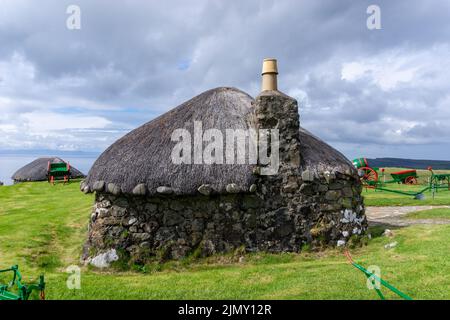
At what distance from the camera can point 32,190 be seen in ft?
84.5

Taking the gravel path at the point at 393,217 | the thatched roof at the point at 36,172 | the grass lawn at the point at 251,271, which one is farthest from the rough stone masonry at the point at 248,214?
the thatched roof at the point at 36,172

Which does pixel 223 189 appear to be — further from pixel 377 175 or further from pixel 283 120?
pixel 377 175

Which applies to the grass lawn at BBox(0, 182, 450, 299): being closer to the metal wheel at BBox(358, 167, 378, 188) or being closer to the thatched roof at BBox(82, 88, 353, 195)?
the thatched roof at BBox(82, 88, 353, 195)

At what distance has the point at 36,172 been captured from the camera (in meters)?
33.6

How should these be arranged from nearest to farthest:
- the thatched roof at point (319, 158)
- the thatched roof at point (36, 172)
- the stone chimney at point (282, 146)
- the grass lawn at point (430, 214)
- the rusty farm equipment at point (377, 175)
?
the stone chimney at point (282, 146) < the thatched roof at point (319, 158) < the grass lawn at point (430, 214) < the rusty farm equipment at point (377, 175) < the thatched roof at point (36, 172)

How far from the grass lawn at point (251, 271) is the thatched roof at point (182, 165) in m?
1.95

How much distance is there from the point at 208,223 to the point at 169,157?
196 centimetres

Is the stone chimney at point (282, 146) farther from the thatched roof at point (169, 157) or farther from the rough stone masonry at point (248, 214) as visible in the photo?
the thatched roof at point (169, 157)

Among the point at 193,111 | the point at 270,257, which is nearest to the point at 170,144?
the point at 193,111

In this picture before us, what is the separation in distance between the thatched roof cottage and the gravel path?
9.23ft

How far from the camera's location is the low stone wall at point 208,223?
30.1 feet

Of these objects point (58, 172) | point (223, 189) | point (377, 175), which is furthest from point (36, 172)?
point (223, 189)
